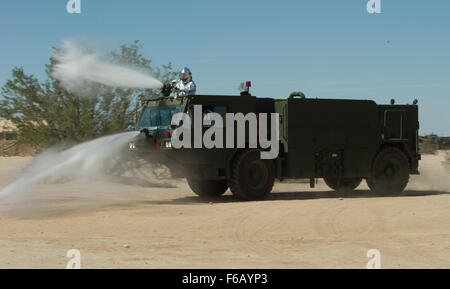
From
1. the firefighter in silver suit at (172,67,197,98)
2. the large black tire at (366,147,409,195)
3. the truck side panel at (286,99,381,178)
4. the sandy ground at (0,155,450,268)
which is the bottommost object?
the sandy ground at (0,155,450,268)

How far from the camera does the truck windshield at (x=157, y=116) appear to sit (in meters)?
16.4

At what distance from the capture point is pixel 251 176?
17062 mm

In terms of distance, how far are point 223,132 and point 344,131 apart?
365cm

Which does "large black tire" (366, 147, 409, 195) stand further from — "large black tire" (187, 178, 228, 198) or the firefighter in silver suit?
the firefighter in silver suit

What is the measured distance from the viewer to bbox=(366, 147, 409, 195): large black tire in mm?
18969

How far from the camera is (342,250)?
10047mm

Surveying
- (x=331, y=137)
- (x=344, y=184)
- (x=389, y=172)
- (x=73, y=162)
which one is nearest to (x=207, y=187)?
(x=331, y=137)

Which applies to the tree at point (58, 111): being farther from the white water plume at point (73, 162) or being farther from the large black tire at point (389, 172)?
the large black tire at point (389, 172)

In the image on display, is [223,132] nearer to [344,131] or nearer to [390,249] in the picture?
[344,131]

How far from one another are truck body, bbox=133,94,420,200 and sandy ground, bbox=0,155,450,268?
35.9 inches

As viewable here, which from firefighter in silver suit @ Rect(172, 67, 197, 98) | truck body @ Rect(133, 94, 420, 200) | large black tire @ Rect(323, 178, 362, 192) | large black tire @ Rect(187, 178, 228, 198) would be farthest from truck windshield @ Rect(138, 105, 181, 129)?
large black tire @ Rect(323, 178, 362, 192)

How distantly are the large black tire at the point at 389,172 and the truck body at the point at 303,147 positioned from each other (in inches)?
1.1

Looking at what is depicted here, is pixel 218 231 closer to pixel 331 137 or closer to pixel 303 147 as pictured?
pixel 303 147
